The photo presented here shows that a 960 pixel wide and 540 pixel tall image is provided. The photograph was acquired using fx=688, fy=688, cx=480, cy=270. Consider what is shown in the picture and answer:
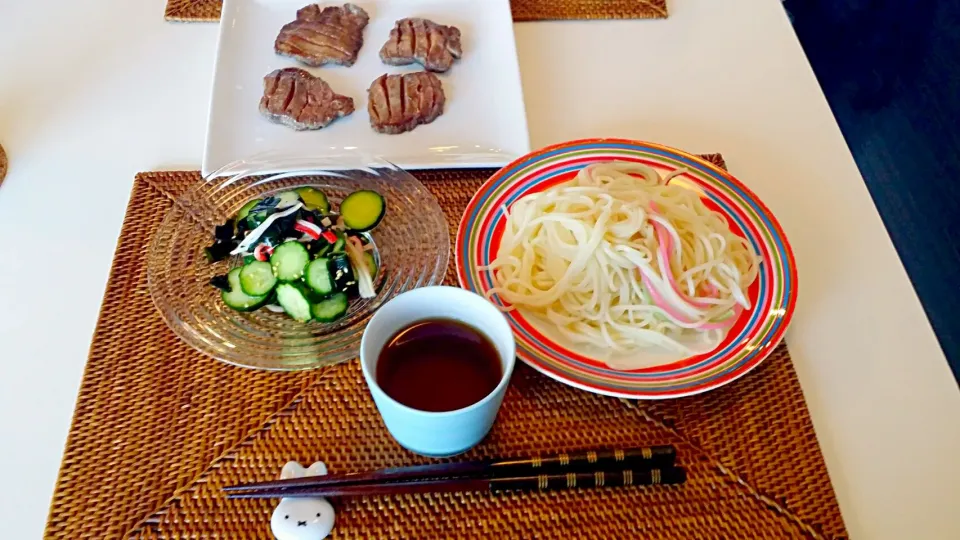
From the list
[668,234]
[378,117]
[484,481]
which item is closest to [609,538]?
[484,481]

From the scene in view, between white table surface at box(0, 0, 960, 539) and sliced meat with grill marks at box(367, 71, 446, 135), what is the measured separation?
0.22 m

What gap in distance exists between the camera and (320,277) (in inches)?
40.9

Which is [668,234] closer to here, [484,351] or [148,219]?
[484,351]

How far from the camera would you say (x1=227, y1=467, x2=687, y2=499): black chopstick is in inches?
35.2

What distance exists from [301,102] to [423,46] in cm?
29

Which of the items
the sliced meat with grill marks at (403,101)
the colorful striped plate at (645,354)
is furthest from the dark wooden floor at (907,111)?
the sliced meat with grill marks at (403,101)

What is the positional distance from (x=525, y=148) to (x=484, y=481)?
676mm

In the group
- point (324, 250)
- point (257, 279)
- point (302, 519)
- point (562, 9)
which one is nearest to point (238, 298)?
point (257, 279)

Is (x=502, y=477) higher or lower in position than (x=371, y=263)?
lower

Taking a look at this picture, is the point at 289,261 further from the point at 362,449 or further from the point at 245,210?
the point at 362,449

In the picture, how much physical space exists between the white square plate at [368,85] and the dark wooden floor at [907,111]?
5.61 feet

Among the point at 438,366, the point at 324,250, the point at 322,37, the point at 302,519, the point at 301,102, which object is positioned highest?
the point at 322,37

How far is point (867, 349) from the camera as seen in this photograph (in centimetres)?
114

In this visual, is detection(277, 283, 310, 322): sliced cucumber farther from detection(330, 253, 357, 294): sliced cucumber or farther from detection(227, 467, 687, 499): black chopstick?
detection(227, 467, 687, 499): black chopstick
